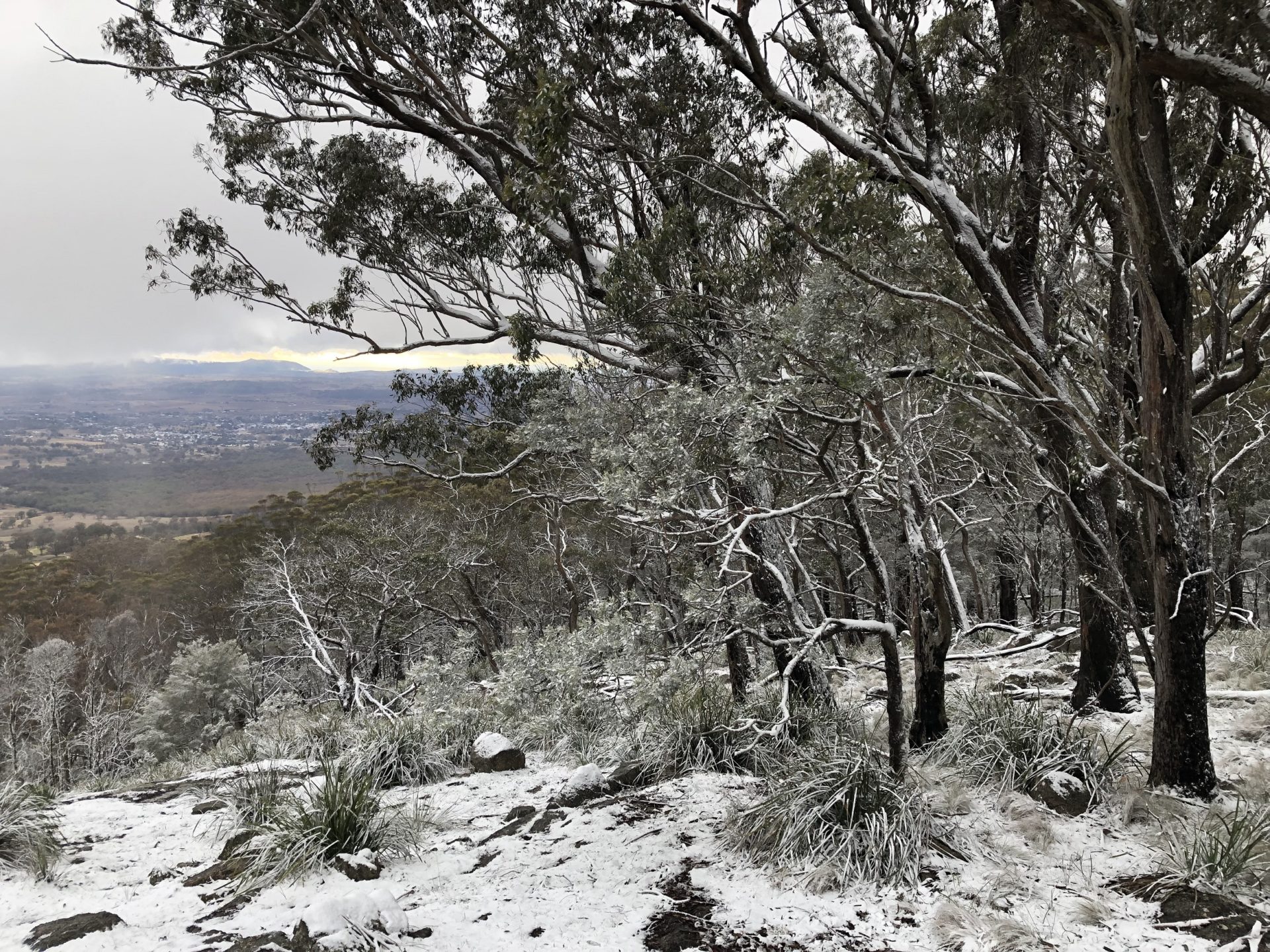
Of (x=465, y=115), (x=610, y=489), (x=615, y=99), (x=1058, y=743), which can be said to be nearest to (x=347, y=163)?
(x=465, y=115)

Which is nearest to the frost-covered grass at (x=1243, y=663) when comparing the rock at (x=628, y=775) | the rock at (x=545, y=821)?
the rock at (x=628, y=775)

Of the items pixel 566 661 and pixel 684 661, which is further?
pixel 566 661

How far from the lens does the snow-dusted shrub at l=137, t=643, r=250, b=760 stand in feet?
65.2

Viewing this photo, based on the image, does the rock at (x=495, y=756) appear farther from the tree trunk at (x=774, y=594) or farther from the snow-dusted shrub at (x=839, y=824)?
the snow-dusted shrub at (x=839, y=824)

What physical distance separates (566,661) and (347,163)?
789 centimetres

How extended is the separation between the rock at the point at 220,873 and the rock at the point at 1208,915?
432 centimetres

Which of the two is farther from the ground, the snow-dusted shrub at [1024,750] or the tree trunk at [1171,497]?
the tree trunk at [1171,497]

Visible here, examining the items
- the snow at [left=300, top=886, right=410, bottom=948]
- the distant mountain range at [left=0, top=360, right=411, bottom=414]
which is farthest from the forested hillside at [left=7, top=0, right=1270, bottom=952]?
the distant mountain range at [left=0, top=360, right=411, bottom=414]

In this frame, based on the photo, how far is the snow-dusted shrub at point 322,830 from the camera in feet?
12.0

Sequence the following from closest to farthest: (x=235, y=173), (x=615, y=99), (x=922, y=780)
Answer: (x=922, y=780) → (x=615, y=99) → (x=235, y=173)

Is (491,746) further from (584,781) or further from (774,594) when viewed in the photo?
(774,594)

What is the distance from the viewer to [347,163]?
9.84 m

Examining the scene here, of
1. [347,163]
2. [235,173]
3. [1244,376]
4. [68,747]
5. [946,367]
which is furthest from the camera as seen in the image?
[68,747]

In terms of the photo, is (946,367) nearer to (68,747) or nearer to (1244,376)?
(1244,376)
